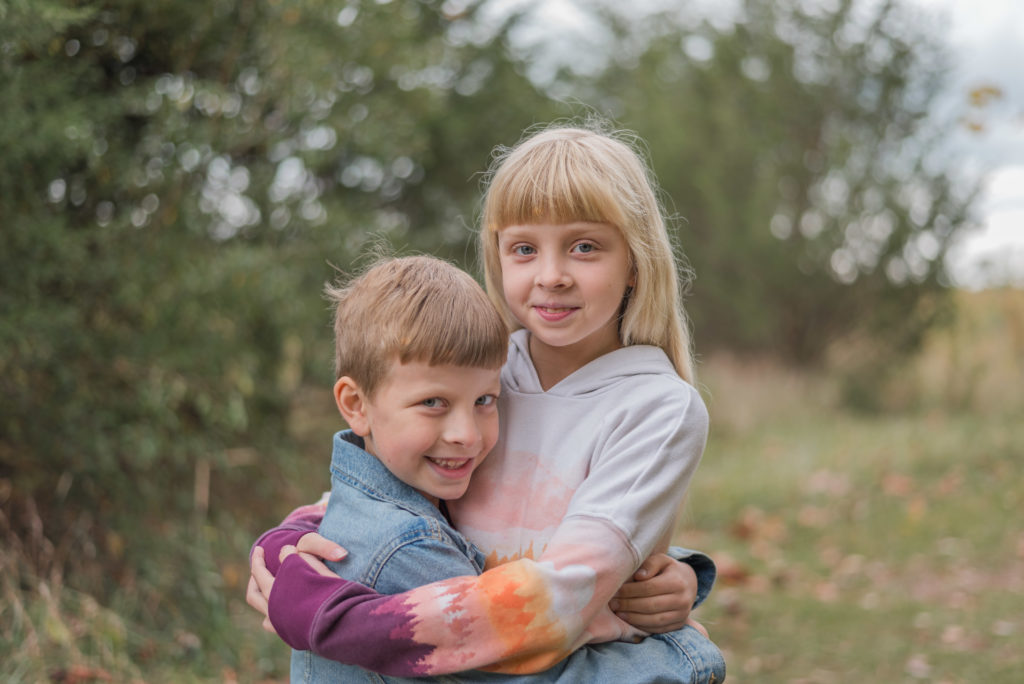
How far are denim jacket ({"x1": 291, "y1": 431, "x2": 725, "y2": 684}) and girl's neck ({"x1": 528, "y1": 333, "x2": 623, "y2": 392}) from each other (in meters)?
0.41

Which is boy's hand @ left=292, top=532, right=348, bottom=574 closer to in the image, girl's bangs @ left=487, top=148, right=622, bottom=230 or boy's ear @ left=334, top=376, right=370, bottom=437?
boy's ear @ left=334, top=376, right=370, bottom=437

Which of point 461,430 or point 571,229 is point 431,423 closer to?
point 461,430

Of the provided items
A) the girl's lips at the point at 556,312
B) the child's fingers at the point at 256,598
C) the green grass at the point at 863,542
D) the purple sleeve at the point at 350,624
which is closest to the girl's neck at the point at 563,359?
the girl's lips at the point at 556,312

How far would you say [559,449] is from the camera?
223cm

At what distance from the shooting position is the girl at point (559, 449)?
6.32 feet

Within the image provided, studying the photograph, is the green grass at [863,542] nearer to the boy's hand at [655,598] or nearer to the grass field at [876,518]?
the grass field at [876,518]

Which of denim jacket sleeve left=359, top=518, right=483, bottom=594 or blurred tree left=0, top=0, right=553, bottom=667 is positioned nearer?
denim jacket sleeve left=359, top=518, right=483, bottom=594

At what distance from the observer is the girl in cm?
193

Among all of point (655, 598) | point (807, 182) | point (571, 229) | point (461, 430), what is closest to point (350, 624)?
point (461, 430)

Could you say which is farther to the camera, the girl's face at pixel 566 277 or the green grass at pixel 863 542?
the green grass at pixel 863 542

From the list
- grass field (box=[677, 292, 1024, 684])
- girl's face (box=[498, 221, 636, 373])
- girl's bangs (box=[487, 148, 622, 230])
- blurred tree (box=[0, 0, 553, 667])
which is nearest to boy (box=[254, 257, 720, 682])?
girl's face (box=[498, 221, 636, 373])

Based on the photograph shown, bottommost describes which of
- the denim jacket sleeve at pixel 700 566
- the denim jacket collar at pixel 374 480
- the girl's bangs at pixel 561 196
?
the denim jacket sleeve at pixel 700 566

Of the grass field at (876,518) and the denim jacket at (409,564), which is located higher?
the denim jacket at (409,564)

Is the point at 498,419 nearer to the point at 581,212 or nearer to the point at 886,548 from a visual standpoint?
the point at 581,212
